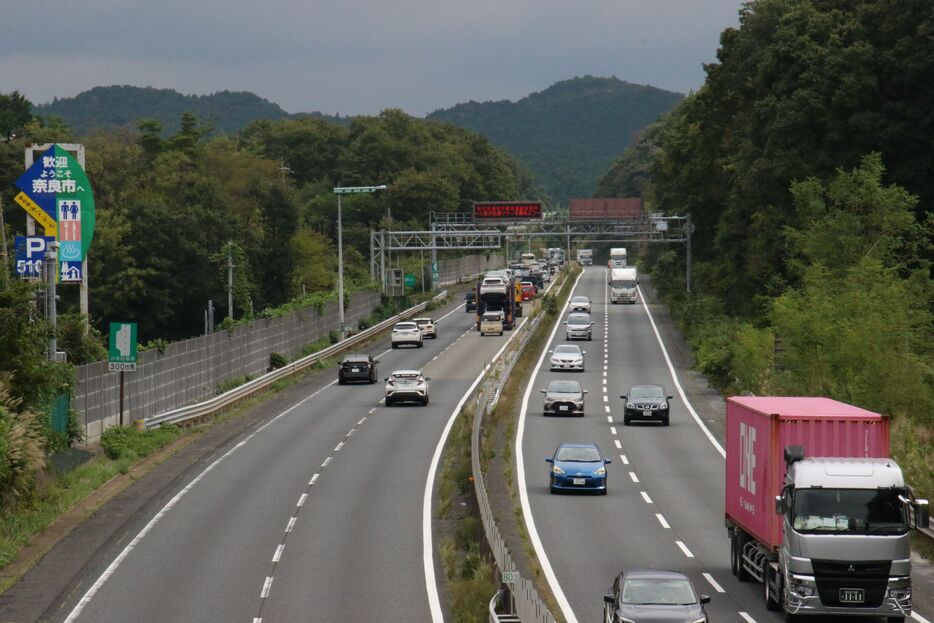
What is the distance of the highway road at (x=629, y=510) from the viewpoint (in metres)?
25.1

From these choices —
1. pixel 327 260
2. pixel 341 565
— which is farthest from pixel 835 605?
pixel 327 260

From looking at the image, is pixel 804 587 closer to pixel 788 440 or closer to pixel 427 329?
pixel 788 440

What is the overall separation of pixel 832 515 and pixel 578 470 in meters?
15.3

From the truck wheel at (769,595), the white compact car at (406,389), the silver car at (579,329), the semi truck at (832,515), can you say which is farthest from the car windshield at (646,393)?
the silver car at (579,329)

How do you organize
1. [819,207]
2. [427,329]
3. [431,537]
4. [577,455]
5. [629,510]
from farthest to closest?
[427,329] → [819,207] → [577,455] → [629,510] → [431,537]

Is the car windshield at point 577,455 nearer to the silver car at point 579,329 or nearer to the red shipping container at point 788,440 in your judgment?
the red shipping container at point 788,440

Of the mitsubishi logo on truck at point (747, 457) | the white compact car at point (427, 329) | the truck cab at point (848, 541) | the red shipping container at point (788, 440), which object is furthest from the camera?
the white compact car at point (427, 329)

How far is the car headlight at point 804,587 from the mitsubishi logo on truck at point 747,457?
Answer: 3022mm

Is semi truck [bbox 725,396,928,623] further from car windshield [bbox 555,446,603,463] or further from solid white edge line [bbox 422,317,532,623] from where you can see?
car windshield [bbox 555,446,603,463]

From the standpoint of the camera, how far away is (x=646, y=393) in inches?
2098

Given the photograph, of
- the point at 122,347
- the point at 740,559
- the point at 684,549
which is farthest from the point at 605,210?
the point at 740,559

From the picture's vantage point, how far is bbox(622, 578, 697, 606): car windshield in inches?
770

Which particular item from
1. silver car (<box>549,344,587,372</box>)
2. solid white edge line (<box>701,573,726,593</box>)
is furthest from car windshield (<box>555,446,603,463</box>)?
silver car (<box>549,344,587,372</box>)

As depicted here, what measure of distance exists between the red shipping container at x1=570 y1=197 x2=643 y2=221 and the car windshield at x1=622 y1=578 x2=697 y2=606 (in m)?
107
